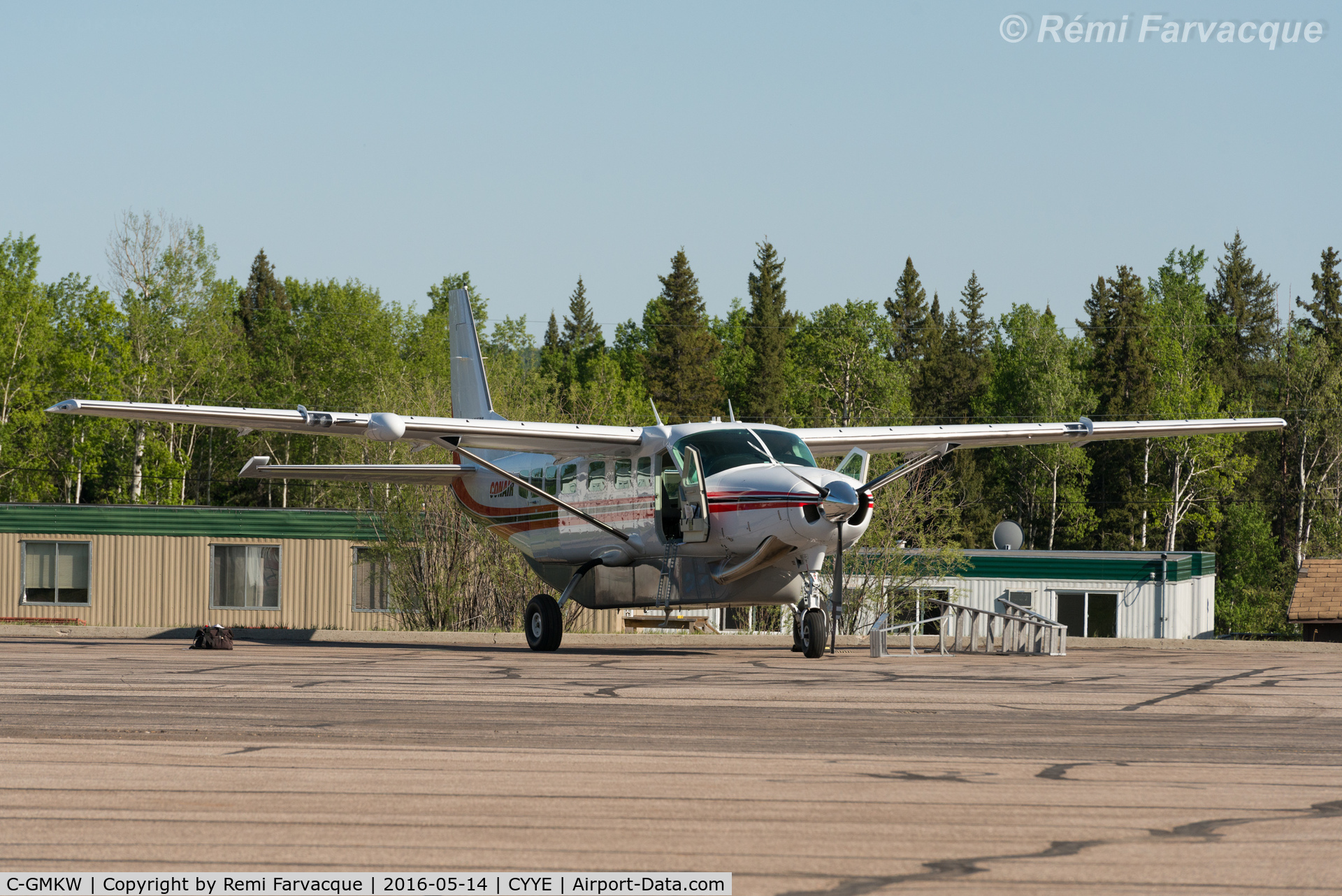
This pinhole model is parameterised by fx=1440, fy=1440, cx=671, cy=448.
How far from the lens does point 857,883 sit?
5.08 m

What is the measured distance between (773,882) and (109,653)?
15.7 m

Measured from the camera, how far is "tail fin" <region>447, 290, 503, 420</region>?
2641cm

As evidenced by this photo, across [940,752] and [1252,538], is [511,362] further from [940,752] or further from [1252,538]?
[940,752]

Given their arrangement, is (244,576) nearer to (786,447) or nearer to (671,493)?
(671,493)

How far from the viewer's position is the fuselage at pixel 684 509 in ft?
58.2

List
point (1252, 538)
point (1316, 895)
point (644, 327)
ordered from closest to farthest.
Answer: point (1316, 895) < point (1252, 538) < point (644, 327)

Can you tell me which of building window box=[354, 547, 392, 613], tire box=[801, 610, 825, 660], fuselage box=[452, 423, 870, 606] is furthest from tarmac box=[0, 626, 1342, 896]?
building window box=[354, 547, 392, 613]

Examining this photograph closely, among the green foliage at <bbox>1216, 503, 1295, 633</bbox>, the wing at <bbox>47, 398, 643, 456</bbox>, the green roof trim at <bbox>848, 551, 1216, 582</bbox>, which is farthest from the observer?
the green foliage at <bbox>1216, 503, 1295, 633</bbox>

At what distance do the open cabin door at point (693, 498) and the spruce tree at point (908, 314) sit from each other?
85541mm

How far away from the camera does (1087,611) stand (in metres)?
44.5

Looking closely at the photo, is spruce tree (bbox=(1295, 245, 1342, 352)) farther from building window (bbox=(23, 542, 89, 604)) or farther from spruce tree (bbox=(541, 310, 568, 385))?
building window (bbox=(23, 542, 89, 604))

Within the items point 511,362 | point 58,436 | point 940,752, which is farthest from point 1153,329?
point 940,752

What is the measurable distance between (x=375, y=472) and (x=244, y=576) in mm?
15267

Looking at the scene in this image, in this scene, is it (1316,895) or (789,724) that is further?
(789,724)
